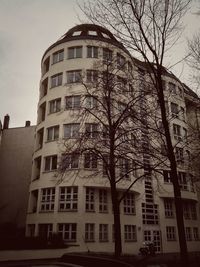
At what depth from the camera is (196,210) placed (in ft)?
115

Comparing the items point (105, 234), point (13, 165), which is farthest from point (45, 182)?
point (13, 165)

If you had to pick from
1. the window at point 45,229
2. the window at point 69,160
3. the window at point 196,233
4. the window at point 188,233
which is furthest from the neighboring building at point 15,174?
the window at point 196,233

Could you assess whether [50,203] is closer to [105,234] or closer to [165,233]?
[105,234]

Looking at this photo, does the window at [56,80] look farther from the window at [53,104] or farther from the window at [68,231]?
the window at [68,231]

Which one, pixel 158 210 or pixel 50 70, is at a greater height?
pixel 50 70

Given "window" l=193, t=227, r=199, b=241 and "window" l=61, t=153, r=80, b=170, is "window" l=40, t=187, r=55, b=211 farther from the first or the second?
"window" l=193, t=227, r=199, b=241

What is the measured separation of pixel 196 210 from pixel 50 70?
24.7 metres

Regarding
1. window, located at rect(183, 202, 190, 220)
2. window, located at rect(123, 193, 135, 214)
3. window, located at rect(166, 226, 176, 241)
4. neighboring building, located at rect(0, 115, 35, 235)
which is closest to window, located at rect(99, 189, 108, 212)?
window, located at rect(123, 193, 135, 214)

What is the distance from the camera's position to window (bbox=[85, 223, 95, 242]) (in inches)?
981

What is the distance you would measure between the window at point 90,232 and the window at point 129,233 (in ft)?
11.6

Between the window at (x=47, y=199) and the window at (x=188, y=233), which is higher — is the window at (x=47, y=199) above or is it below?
above

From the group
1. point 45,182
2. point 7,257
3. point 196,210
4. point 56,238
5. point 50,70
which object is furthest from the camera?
point 196,210

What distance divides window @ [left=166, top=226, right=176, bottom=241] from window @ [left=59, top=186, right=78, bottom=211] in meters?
12.0

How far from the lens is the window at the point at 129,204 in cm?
2861
